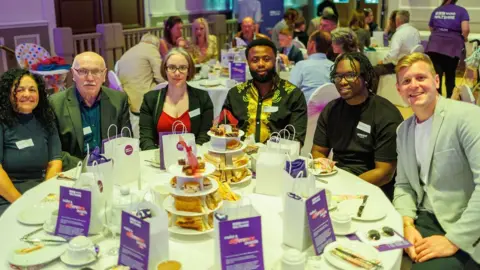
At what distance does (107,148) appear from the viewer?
7.16ft

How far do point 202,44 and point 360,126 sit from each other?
4.02 meters

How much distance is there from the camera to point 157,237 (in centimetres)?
148

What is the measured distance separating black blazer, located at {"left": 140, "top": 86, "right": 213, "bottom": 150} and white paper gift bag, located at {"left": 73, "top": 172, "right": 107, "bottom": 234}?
3.97 ft

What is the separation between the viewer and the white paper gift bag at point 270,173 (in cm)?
205

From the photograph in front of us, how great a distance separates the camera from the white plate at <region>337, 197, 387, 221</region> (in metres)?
1.83

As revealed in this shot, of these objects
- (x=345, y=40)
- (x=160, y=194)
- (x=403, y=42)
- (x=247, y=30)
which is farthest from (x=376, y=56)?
(x=160, y=194)

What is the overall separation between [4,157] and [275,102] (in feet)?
5.14

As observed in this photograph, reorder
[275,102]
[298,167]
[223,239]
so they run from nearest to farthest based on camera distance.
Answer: [223,239]
[298,167]
[275,102]

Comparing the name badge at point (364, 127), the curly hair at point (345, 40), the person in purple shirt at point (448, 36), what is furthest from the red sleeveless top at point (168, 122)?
the person in purple shirt at point (448, 36)

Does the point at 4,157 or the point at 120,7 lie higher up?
the point at 120,7

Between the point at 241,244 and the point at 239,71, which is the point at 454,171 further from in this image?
the point at 239,71

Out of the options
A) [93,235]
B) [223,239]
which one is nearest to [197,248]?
[223,239]

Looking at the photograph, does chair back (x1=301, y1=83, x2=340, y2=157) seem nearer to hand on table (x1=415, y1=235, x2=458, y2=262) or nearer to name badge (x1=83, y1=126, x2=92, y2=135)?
name badge (x1=83, y1=126, x2=92, y2=135)

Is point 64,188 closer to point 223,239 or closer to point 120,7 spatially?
point 223,239
